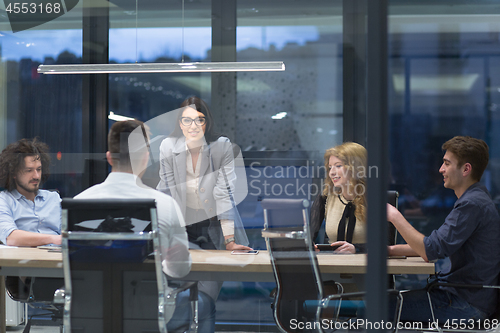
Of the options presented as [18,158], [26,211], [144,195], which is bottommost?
[26,211]

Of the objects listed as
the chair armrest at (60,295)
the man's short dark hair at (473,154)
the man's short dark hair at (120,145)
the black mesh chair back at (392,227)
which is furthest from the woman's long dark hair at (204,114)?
the man's short dark hair at (473,154)

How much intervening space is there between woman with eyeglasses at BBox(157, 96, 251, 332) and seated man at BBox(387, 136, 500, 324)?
1.08 metres

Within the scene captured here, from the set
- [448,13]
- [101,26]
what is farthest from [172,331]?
[448,13]

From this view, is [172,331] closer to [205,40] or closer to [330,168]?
[330,168]

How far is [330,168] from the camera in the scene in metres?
3.59

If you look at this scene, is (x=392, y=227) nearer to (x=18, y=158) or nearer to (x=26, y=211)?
(x=26, y=211)

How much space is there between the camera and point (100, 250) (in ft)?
6.67

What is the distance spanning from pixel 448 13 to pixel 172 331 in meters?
4.58

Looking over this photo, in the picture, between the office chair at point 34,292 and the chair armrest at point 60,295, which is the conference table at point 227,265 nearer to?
the office chair at point 34,292

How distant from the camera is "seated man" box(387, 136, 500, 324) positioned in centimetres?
251

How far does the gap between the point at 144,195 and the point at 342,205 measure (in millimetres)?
1550

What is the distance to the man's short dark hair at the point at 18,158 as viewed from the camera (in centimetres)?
312

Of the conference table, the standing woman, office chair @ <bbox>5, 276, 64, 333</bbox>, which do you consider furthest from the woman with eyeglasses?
office chair @ <bbox>5, 276, 64, 333</bbox>

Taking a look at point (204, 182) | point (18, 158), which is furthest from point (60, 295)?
point (18, 158)
